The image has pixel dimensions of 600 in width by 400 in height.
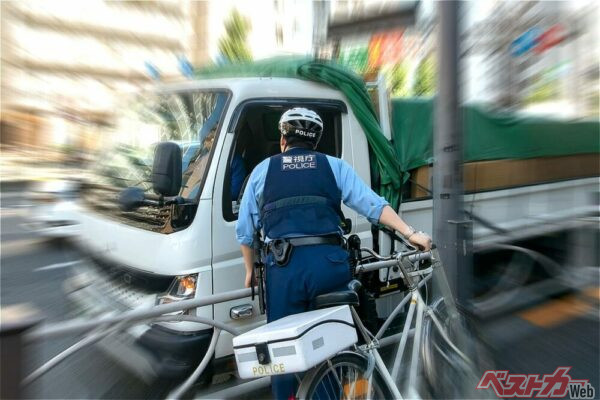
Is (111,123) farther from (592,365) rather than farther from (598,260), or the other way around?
(598,260)

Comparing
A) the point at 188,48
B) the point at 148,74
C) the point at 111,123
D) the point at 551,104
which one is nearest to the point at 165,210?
the point at 111,123

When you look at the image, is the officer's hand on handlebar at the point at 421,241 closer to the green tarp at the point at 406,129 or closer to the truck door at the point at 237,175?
the green tarp at the point at 406,129

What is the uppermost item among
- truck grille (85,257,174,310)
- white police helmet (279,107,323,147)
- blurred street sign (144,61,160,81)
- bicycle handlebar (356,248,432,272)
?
blurred street sign (144,61,160,81)

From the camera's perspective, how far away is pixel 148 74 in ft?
14.3

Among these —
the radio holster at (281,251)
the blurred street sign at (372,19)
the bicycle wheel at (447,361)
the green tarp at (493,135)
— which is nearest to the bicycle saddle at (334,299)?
the radio holster at (281,251)

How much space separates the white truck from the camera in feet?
8.93

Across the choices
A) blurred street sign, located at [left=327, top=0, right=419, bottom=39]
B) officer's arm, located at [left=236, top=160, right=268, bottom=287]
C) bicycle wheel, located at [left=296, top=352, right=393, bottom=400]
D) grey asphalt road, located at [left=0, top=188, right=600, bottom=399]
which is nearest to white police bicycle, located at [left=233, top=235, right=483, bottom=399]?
bicycle wheel, located at [left=296, top=352, right=393, bottom=400]

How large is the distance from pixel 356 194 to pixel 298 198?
0.34 meters

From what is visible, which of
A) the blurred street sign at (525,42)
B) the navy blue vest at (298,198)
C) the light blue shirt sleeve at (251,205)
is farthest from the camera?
the blurred street sign at (525,42)

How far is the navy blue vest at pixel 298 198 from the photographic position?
2289 mm

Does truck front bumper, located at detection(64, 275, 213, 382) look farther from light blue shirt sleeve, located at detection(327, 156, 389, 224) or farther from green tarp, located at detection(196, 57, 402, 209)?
green tarp, located at detection(196, 57, 402, 209)

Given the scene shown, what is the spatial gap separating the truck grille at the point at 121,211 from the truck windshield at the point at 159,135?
82 mm

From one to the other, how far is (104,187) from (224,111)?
114cm

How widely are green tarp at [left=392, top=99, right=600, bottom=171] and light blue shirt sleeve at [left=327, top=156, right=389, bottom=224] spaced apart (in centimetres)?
126
